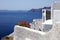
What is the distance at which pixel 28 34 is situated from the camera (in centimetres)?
1005

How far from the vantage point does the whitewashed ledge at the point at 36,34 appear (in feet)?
26.3

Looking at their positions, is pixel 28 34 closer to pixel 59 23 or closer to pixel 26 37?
pixel 26 37

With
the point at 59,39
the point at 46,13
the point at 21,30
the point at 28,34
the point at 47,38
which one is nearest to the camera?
the point at 59,39

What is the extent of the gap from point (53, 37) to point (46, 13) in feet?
50.2

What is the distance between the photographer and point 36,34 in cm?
933

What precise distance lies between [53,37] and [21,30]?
311 cm

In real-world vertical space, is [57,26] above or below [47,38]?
above

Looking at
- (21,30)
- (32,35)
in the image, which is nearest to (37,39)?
(32,35)

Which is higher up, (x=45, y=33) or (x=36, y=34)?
(x=45, y=33)

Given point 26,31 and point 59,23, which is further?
point 26,31

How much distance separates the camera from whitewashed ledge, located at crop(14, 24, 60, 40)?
8.02 metres

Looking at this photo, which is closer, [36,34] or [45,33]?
[45,33]

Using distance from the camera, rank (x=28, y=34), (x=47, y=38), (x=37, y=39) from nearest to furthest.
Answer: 1. (x=47, y=38)
2. (x=37, y=39)
3. (x=28, y=34)

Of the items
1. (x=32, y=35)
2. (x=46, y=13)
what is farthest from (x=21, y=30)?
(x=46, y=13)
